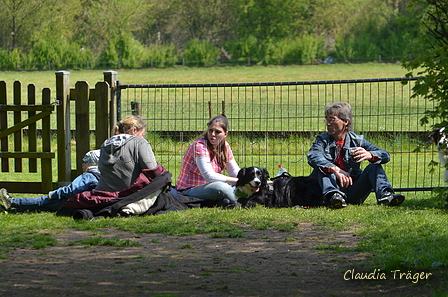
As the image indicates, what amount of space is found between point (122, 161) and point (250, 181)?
5.04 ft

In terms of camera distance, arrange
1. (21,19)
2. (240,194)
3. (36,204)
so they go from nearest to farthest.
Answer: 1. (36,204)
2. (240,194)
3. (21,19)

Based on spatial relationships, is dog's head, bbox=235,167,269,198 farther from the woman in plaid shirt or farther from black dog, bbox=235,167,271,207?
the woman in plaid shirt

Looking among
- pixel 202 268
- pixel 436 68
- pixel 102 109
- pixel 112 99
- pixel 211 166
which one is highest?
pixel 436 68

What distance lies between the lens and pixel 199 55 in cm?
6681

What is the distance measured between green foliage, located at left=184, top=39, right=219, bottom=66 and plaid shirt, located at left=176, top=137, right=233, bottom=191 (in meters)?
57.3

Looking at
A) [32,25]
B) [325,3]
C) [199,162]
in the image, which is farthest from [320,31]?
[199,162]

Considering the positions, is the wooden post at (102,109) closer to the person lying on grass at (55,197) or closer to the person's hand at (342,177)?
the person lying on grass at (55,197)

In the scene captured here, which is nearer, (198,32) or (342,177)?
(342,177)

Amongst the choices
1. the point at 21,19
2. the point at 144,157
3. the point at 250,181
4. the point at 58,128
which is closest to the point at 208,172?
the point at 250,181

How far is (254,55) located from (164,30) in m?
19.1

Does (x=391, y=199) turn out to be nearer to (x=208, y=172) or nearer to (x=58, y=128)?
(x=208, y=172)

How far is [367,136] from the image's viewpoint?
13.0m

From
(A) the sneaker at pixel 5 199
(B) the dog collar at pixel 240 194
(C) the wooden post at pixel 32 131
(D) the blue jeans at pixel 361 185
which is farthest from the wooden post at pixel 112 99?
(D) the blue jeans at pixel 361 185

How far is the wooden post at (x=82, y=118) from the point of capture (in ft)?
28.1
